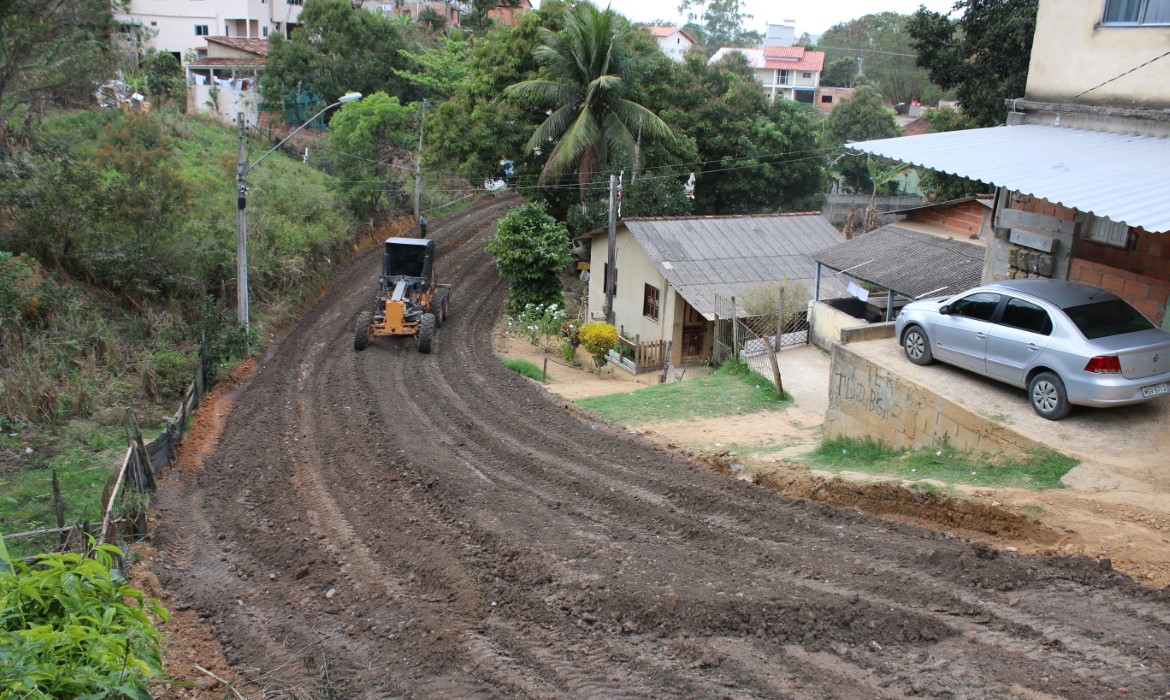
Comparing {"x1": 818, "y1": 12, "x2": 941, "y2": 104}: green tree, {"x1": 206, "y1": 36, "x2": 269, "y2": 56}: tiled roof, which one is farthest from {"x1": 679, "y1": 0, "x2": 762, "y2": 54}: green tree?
{"x1": 206, "y1": 36, "x2": 269, "y2": 56}: tiled roof

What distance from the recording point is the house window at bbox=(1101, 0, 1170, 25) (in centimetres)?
1227

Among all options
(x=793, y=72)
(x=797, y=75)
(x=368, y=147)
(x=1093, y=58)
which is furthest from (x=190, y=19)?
(x=1093, y=58)

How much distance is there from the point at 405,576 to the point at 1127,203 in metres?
9.19

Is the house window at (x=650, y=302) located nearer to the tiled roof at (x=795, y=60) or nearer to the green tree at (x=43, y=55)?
the green tree at (x=43, y=55)

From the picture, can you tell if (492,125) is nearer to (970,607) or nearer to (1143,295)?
(1143,295)

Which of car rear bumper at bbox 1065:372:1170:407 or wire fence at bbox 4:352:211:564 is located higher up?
car rear bumper at bbox 1065:372:1170:407

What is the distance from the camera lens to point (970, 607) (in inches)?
297

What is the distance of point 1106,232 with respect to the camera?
1272 centimetres

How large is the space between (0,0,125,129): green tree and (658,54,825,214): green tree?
21180 mm

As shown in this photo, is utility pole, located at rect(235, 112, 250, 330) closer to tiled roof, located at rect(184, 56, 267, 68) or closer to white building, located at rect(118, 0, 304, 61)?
tiled roof, located at rect(184, 56, 267, 68)

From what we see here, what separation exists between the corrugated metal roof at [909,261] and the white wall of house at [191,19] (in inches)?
1747

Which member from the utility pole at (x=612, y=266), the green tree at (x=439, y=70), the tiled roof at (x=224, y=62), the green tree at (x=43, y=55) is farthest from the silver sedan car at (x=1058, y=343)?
the tiled roof at (x=224, y=62)

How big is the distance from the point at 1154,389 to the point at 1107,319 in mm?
984

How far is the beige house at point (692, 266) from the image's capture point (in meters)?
24.4
